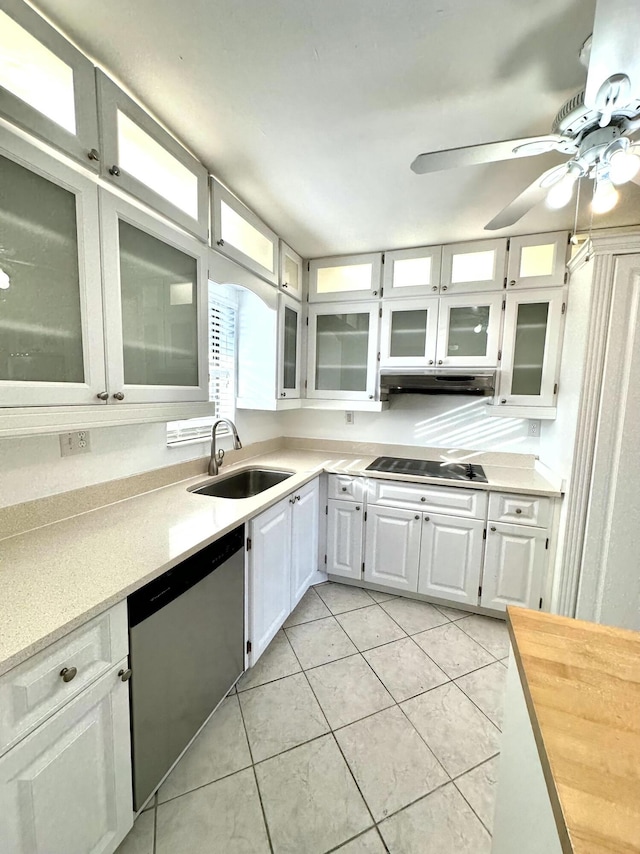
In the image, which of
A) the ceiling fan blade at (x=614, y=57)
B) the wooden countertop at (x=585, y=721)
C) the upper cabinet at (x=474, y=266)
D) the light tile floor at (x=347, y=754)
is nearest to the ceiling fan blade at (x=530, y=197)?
the ceiling fan blade at (x=614, y=57)

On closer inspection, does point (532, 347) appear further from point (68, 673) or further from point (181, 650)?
point (68, 673)

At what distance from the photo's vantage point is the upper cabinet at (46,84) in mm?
855

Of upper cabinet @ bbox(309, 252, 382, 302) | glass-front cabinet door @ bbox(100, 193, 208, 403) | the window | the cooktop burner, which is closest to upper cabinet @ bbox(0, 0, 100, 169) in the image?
glass-front cabinet door @ bbox(100, 193, 208, 403)

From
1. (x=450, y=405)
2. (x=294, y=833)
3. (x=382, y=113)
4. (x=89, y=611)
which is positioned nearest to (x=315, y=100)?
(x=382, y=113)

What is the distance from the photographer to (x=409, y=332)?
2484mm

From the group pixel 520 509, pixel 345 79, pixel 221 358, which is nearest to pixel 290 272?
pixel 221 358

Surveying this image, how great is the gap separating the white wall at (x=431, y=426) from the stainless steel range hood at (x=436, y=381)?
1.08 ft

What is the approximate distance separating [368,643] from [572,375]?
194 cm

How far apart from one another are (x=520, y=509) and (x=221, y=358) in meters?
2.18

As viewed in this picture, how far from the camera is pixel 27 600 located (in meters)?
0.88

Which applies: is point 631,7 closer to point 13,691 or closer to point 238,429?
point 13,691

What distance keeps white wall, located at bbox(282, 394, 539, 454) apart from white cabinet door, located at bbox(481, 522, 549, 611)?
69 centimetres

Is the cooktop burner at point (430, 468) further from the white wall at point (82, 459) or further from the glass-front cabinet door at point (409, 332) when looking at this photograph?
the white wall at point (82, 459)

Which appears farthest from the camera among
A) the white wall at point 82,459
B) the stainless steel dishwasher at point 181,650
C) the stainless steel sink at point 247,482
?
the stainless steel sink at point 247,482
